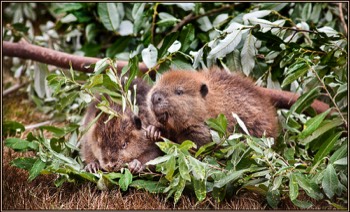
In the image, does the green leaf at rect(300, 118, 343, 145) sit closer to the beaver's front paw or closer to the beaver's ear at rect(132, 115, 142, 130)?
the beaver's ear at rect(132, 115, 142, 130)

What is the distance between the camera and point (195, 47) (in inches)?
182

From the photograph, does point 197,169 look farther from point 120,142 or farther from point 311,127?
point 311,127

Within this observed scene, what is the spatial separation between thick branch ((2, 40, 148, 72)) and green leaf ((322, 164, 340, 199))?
1608 millimetres

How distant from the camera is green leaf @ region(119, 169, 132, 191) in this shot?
316 centimetres

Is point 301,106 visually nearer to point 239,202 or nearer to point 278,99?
point 278,99

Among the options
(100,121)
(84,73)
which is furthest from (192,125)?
(84,73)

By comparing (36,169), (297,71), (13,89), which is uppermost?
(297,71)

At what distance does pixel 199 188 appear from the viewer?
3053 millimetres

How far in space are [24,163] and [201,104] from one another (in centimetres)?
108

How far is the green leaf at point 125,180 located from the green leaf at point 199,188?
352 mm

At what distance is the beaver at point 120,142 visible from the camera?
340cm

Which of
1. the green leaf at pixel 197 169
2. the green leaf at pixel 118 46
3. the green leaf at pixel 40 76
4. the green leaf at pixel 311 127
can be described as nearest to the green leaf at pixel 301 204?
the green leaf at pixel 311 127

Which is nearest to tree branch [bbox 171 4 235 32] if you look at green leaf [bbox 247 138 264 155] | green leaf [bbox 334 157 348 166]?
green leaf [bbox 247 138 264 155]

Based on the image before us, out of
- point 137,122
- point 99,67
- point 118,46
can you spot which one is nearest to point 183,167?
point 137,122
